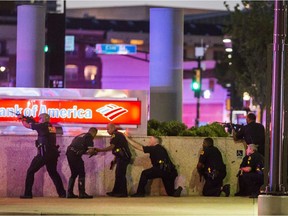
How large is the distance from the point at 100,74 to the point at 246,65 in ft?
94.5

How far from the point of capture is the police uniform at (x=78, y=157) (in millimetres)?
17781

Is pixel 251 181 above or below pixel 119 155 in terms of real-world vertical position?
below

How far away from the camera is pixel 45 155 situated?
17.8 meters

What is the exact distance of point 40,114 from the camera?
18.3 meters

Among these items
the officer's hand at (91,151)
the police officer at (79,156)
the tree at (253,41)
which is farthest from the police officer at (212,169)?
the tree at (253,41)

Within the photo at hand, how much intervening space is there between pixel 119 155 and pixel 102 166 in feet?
2.47

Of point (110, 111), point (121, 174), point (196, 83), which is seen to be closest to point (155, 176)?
point (121, 174)

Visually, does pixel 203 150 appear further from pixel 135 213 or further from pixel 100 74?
pixel 100 74

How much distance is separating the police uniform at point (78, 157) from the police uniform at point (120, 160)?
0.60m

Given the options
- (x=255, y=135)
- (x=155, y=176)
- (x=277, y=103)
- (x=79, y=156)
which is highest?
(x=277, y=103)

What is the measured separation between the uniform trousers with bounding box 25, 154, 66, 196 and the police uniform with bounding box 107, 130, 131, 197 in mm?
1273

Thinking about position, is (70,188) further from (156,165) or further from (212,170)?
(212,170)

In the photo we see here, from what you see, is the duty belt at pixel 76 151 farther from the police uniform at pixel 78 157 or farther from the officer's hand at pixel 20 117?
the officer's hand at pixel 20 117

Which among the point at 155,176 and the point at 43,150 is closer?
the point at 43,150
